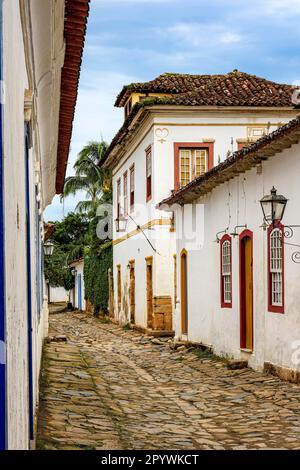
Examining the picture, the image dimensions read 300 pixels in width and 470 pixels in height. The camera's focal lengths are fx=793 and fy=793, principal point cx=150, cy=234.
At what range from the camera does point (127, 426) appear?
859 cm

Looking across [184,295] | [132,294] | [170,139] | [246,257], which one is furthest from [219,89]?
[246,257]

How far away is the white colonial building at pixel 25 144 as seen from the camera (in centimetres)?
320

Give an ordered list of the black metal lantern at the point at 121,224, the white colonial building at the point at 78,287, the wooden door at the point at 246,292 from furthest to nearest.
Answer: the white colonial building at the point at 78,287
the black metal lantern at the point at 121,224
the wooden door at the point at 246,292

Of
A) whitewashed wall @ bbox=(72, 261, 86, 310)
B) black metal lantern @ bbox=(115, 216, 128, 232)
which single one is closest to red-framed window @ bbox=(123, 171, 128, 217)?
black metal lantern @ bbox=(115, 216, 128, 232)

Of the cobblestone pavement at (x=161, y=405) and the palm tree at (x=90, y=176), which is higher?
the palm tree at (x=90, y=176)

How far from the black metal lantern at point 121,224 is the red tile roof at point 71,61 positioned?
1547 centimetres

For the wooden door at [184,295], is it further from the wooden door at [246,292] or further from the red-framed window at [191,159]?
the wooden door at [246,292]

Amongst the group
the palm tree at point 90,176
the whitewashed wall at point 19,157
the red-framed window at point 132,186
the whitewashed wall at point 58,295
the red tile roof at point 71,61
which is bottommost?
the whitewashed wall at point 58,295

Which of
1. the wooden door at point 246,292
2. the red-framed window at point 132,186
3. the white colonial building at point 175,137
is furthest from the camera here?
the red-framed window at point 132,186

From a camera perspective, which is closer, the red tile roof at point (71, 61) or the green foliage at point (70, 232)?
the red tile roof at point (71, 61)

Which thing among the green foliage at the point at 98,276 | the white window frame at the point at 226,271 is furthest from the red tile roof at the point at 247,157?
the green foliage at the point at 98,276

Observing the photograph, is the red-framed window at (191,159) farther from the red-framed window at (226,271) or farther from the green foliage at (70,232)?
the green foliage at (70,232)
